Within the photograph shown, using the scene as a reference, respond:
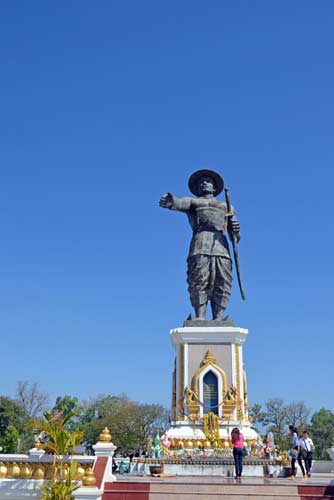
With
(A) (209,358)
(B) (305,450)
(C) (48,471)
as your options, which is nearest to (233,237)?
(A) (209,358)

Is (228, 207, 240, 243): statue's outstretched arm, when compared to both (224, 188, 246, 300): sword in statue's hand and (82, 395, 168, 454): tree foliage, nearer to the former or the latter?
(224, 188, 246, 300): sword in statue's hand

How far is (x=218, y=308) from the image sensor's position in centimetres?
1842

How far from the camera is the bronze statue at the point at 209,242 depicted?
60.6 ft

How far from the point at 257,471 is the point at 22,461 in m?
6.37

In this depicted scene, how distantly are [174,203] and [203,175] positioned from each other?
167 centimetres

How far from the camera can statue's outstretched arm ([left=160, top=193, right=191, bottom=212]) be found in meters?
19.1

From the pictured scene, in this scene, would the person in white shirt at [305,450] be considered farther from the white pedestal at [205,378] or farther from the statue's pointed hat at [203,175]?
the statue's pointed hat at [203,175]

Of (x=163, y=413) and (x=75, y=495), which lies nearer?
(x=75, y=495)

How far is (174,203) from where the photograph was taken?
1912 cm

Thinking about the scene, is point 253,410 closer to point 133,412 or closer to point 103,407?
point 133,412

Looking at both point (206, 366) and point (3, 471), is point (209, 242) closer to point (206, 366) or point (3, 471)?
point (206, 366)

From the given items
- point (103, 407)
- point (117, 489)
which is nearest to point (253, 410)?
point (103, 407)

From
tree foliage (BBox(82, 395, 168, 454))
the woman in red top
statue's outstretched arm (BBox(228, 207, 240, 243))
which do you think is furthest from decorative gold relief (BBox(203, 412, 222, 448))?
tree foliage (BBox(82, 395, 168, 454))

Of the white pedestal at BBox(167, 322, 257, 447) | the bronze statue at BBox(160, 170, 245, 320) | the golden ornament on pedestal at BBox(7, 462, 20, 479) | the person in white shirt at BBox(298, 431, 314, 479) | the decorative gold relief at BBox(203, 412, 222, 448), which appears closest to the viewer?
the golden ornament on pedestal at BBox(7, 462, 20, 479)
